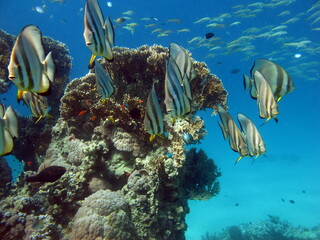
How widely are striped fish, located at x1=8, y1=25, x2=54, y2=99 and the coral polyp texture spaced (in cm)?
303

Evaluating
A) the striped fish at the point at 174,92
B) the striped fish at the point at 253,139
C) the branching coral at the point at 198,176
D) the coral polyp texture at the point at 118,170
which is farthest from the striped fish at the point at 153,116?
the branching coral at the point at 198,176

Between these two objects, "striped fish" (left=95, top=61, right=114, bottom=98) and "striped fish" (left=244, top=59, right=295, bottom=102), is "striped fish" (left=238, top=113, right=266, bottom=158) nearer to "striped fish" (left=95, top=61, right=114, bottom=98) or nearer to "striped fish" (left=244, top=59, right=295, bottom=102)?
"striped fish" (left=244, top=59, right=295, bottom=102)

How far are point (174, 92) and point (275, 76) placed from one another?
4.32 feet

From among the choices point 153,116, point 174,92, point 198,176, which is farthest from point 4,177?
point 174,92

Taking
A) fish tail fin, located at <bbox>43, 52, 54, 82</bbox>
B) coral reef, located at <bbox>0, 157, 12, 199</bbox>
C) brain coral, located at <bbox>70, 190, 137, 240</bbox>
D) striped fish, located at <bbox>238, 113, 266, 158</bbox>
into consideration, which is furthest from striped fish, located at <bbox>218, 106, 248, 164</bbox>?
coral reef, located at <bbox>0, 157, 12, 199</bbox>

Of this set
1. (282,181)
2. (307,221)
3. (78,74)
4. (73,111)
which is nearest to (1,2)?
(78,74)

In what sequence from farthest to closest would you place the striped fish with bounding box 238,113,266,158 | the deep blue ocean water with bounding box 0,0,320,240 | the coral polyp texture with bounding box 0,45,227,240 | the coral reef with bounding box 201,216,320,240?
the deep blue ocean water with bounding box 0,0,320,240 < the coral reef with bounding box 201,216,320,240 < the coral polyp texture with bounding box 0,45,227,240 < the striped fish with bounding box 238,113,266,158

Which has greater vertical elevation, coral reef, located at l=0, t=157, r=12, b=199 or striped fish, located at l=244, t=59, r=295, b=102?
coral reef, located at l=0, t=157, r=12, b=199

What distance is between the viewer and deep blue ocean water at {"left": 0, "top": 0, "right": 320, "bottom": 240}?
31.1 meters

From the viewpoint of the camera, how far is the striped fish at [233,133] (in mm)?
2836

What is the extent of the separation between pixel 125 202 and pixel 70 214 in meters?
1.37

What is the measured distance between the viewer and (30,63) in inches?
70.2

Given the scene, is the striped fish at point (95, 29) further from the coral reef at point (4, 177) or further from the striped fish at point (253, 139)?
the coral reef at point (4, 177)

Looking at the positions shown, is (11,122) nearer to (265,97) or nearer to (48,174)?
(48,174)
